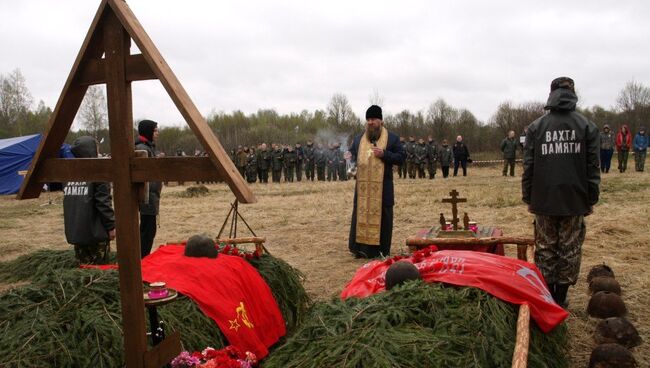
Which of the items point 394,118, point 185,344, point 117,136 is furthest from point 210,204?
point 394,118

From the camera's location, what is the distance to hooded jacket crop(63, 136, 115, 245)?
16.9ft

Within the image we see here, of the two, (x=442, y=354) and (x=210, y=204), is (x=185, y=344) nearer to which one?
(x=442, y=354)

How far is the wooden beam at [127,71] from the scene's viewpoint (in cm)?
240

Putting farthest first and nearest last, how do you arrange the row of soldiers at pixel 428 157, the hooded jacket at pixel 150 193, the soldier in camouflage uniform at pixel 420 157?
the soldier in camouflage uniform at pixel 420 157 < the row of soldiers at pixel 428 157 < the hooded jacket at pixel 150 193

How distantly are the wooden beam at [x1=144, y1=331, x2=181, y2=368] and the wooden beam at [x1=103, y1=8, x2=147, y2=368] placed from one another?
0.07 metres

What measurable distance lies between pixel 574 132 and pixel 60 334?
449cm

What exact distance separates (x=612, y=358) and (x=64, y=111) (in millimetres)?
3523

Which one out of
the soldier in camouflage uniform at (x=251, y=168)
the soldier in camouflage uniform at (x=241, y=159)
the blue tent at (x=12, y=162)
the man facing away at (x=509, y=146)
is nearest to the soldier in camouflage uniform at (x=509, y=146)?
the man facing away at (x=509, y=146)

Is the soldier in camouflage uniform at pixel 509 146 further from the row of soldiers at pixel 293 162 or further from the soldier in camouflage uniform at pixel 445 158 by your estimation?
the row of soldiers at pixel 293 162

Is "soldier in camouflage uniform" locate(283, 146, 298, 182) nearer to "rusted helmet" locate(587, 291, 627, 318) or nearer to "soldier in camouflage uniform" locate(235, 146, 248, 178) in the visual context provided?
"soldier in camouflage uniform" locate(235, 146, 248, 178)

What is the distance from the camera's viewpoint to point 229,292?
4344mm

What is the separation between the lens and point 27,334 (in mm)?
3217

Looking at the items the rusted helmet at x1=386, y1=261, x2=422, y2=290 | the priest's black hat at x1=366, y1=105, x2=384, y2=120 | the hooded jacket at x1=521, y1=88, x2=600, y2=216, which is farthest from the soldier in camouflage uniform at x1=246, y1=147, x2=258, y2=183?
the rusted helmet at x1=386, y1=261, x2=422, y2=290

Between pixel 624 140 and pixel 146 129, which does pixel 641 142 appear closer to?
pixel 624 140
